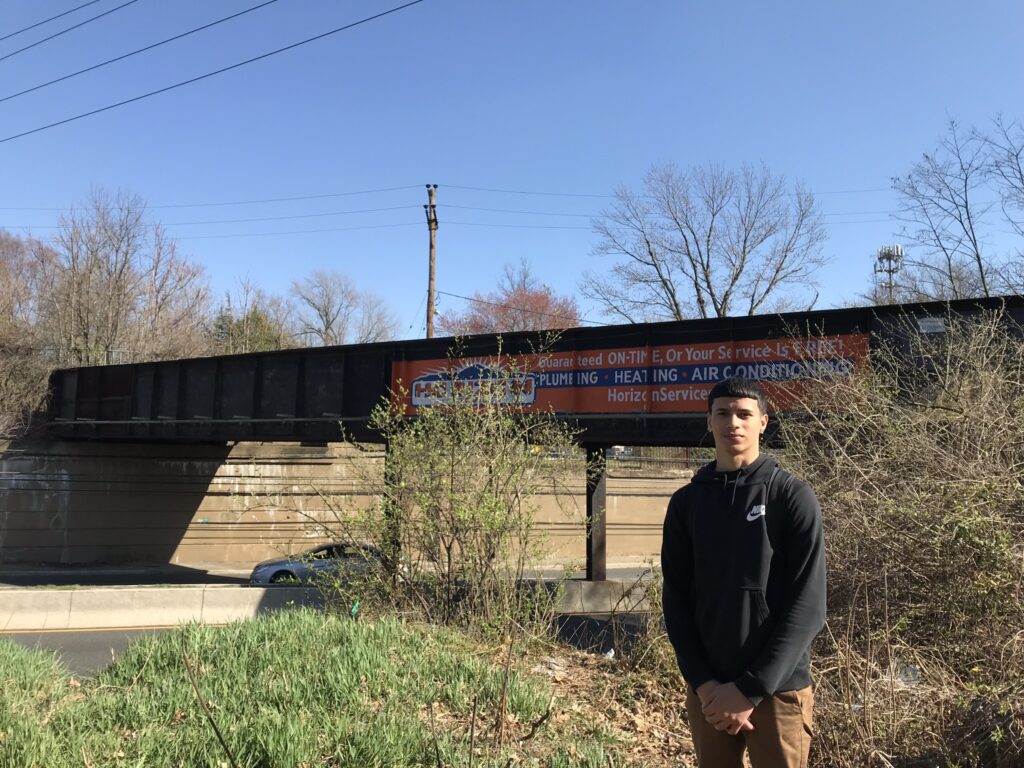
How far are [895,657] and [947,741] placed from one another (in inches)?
41.0

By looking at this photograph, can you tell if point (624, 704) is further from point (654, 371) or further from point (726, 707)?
point (654, 371)

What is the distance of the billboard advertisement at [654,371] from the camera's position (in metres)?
13.5

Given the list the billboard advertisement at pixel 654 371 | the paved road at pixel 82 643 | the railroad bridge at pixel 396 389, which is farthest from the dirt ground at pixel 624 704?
the billboard advertisement at pixel 654 371

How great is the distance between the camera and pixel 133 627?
11242mm

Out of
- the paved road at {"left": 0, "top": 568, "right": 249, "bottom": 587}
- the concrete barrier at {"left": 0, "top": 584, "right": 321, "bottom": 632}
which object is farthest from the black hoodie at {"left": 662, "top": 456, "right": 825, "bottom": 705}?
the paved road at {"left": 0, "top": 568, "right": 249, "bottom": 587}

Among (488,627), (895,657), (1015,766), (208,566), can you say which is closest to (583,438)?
(488,627)


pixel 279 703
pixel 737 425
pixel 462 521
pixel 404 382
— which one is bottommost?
pixel 279 703

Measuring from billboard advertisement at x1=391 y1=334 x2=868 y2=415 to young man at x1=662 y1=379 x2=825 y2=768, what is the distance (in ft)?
33.2

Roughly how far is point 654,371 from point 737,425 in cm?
1341

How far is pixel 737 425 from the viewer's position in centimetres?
287

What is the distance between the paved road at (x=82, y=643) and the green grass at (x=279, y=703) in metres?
2.44

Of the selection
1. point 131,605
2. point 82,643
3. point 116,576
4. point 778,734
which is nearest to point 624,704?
point 778,734

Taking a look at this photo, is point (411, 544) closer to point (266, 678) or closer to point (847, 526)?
point (266, 678)

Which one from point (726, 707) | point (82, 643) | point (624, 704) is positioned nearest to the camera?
point (726, 707)
